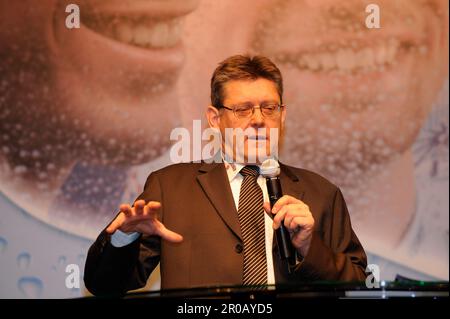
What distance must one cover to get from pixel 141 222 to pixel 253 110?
0.62m

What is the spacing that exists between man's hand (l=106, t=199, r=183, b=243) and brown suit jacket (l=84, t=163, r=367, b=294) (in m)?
0.19

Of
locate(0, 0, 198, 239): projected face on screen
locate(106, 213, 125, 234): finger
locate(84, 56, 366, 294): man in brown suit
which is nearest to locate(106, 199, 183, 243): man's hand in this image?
locate(106, 213, 125, 234): finger

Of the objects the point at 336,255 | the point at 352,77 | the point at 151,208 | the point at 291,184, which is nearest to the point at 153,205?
the point at 151,208

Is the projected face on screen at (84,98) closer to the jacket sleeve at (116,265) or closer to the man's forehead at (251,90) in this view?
the man's forehead at (251,90)

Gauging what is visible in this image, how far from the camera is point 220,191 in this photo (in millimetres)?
1930

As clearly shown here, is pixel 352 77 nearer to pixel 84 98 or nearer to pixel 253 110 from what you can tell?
pixel 253 110

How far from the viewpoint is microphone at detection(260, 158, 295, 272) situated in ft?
4.80

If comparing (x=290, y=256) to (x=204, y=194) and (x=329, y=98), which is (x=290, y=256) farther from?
(x=329, y=98)

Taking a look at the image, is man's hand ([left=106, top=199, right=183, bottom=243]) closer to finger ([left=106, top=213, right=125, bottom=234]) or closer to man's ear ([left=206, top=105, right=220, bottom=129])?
finger ([left=106, top=213, right=125, bottom=234])

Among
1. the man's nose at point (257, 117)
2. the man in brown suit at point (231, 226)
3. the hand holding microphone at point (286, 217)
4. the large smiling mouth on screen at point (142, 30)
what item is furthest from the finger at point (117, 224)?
the large smiling mouth on screen at point (142, 30)

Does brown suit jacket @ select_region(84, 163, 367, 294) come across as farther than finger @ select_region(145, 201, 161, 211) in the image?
Yes

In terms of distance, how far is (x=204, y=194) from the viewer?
6.43 feet
